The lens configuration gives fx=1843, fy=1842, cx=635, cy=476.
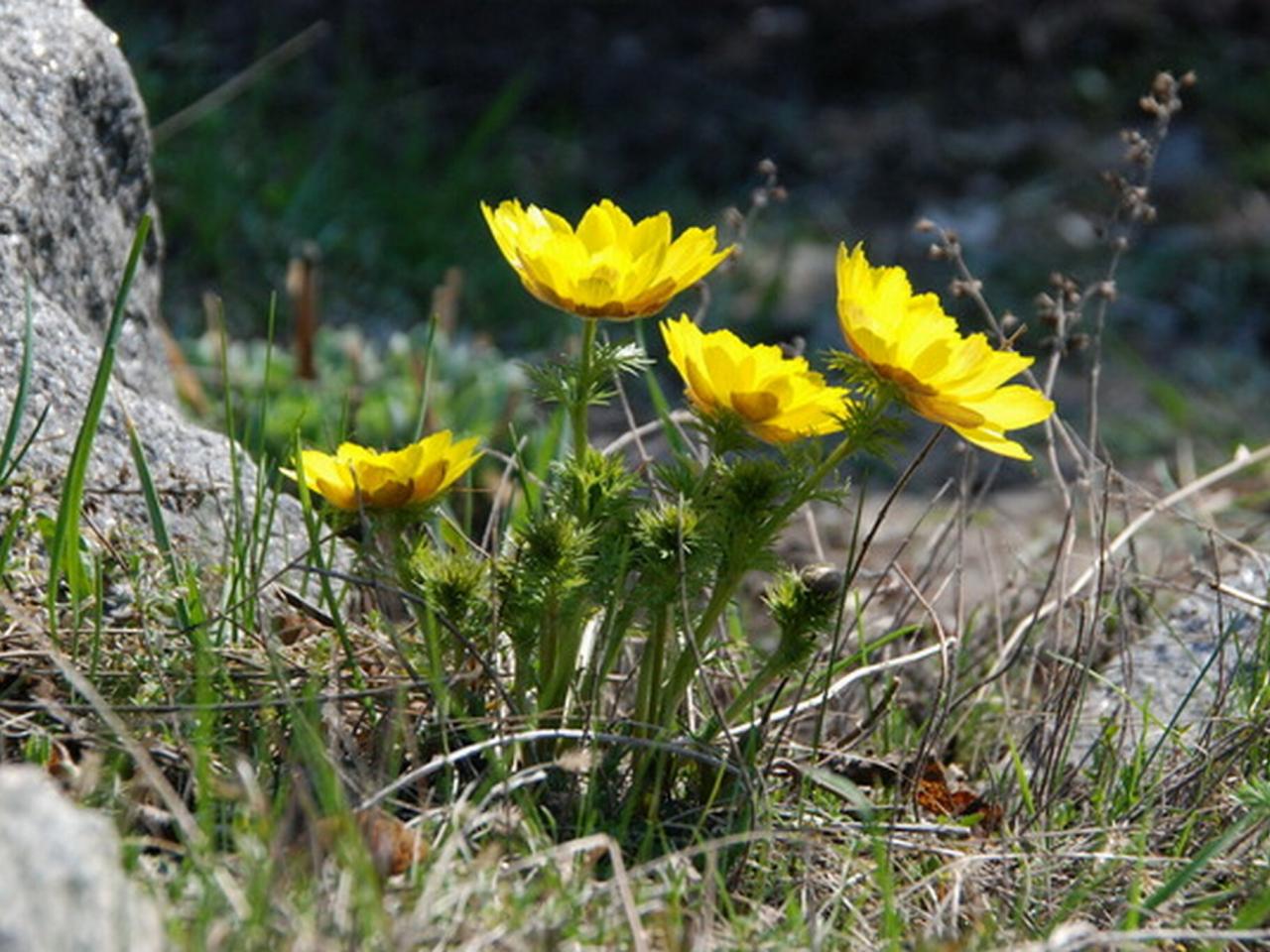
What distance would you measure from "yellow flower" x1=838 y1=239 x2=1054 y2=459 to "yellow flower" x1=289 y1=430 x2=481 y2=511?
0.41m

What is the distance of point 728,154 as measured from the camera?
213 inches

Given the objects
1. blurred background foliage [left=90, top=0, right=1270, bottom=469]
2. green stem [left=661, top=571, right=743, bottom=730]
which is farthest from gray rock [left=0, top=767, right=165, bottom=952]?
blurred background foliage [left=90, top=0, right=1270, bottom=469]

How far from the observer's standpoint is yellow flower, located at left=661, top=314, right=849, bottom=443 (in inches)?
68.0

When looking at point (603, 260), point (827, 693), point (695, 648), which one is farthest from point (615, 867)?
point (603, 260)

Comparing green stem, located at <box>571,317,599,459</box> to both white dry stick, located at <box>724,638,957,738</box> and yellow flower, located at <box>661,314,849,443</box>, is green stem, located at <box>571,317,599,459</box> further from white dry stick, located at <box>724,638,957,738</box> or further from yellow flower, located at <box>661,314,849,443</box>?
white dry stick, located at <box>724,638,957,738</box>

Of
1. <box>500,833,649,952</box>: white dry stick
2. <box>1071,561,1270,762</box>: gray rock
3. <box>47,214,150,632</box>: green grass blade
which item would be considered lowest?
<box>1071,561,1270,762</box>: gray rock

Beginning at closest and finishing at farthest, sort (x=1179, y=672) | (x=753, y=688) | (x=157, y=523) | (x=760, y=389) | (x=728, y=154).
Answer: (x=760, y=389)
(x=753, y=688)
(x=157, y=523)
(x=1179, y=672)
(x=728, y=154)

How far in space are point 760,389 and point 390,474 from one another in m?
0.37

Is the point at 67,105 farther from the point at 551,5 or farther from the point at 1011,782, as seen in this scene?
the point at 551,5

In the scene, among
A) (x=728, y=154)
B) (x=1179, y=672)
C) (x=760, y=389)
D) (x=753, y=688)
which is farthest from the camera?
(x=728, y=154)

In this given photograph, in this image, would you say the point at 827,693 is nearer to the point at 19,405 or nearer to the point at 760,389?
A: the point at 760,389

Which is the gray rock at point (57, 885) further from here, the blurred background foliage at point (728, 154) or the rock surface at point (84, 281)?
the blurred background foliage at point (728, 154)

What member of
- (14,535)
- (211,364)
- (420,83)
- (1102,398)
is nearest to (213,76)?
(420,83)

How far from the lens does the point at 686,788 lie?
1.96 meters
